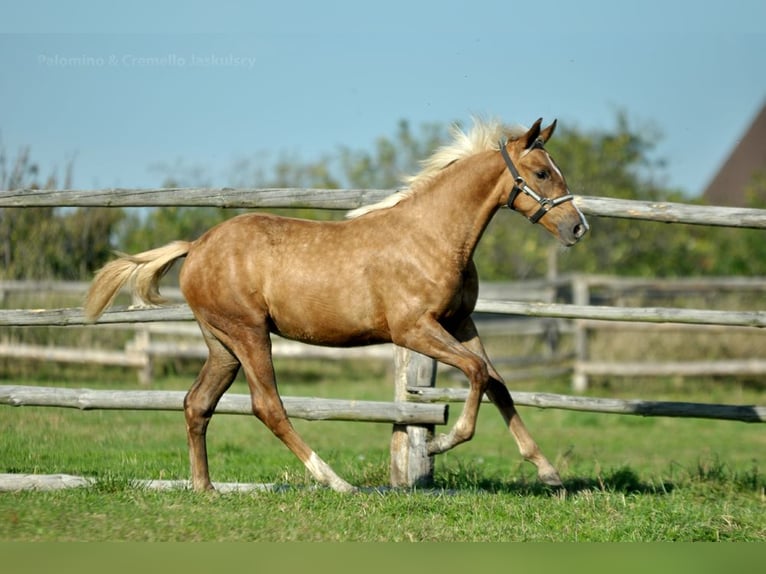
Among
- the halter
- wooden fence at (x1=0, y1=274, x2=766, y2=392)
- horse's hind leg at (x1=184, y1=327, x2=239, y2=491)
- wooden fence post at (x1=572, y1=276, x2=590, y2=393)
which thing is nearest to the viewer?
the halter

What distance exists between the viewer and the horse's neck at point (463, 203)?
19.4 feet

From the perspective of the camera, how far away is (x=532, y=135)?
587cm

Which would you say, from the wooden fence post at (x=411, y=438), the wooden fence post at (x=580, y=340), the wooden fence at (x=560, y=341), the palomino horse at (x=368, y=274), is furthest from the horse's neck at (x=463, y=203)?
the wooden fence post at (x=580, y=340)

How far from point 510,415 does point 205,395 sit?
202 cm

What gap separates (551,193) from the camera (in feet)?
19.2

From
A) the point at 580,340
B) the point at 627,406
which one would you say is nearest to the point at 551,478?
the point at 627,406

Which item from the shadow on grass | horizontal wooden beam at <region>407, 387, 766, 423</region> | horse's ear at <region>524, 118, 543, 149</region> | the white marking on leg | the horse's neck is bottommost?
the shadow on grass

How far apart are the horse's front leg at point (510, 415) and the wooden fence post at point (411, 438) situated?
58 cm

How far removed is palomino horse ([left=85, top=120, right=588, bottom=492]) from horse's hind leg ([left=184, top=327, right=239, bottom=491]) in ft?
0.03

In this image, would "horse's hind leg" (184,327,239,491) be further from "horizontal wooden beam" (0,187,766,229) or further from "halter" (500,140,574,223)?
"halter" (500,140,574,223)

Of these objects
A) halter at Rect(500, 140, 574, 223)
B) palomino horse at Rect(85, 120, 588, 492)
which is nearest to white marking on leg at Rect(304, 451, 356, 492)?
palomino horse at Rect(85, 120, 588, 492)

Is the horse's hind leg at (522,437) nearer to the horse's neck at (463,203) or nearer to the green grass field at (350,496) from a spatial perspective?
the green grass field at (350,496)

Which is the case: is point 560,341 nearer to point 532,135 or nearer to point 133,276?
point 532,135

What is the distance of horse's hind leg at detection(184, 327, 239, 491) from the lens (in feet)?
20.1
